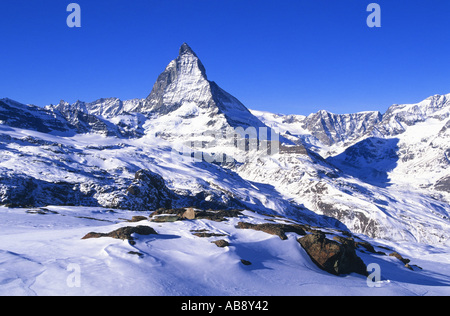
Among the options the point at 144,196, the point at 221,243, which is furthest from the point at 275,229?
the point at 144,196

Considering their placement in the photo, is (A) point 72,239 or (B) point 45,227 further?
(B) point 45,227

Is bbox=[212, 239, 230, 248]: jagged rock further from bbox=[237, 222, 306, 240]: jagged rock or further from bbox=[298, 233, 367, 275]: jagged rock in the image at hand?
bbox=[298, 233, 367, 275]: jagged rock

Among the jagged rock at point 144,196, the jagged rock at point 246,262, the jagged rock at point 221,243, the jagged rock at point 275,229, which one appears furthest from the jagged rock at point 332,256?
the jagged rock at point 144,196

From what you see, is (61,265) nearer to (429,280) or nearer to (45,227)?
(45,227)

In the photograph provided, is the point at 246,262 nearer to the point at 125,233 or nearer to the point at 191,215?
the point at 125,233

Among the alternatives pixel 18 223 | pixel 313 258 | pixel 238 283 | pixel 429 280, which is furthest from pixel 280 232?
pixel 18 223
